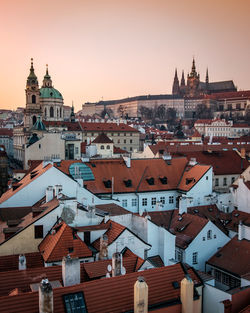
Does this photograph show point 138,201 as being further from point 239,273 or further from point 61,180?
point 239,273

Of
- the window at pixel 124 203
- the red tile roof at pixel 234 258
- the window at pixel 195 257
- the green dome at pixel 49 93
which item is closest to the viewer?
the red tile roof at pixel 234 258

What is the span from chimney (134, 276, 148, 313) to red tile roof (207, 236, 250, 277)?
11254 mm

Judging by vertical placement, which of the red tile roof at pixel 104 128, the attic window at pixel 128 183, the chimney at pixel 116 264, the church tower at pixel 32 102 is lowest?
the chimney at pixel 116 264

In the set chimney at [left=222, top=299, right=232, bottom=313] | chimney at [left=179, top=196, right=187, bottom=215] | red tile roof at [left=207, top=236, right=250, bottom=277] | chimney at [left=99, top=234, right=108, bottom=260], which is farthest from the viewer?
chimney at [left=179, top=196, right=187, bottom=215]

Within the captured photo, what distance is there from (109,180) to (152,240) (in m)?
12.4

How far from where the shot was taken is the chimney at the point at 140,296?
12023mm

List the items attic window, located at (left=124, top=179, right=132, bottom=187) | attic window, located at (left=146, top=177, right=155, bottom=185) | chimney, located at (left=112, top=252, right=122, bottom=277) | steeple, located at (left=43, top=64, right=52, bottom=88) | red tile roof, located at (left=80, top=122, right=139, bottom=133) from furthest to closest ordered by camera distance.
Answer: steeple, located at (left=43, top=64, right=52, bottom=88)
red tile roof, located at (left=80, top=122, right=139, bottom=133)
attic window, located at (left=146, top=177, right=155, bottom=185)
attic window, located at (left=124, top=179, right=132, bottom=187)
chimney, located at (left=112, top=252, right=122, bottom=277)

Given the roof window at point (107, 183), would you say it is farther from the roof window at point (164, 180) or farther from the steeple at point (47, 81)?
the steeple at point (47, 81)

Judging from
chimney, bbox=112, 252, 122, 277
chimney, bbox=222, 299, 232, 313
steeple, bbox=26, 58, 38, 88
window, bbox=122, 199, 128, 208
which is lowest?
chimney, bbox=222, 299, 232, 313

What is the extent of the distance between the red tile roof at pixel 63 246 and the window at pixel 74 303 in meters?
5.07

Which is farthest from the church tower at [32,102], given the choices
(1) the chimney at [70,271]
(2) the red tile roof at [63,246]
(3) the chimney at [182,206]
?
(1) the chimney at [70,271]

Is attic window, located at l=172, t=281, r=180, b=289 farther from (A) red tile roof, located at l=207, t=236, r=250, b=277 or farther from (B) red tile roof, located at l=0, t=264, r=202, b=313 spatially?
(A) red tile roof, located at l=207, t=236, r=250, b=277

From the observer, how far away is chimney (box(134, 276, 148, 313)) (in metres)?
12.0

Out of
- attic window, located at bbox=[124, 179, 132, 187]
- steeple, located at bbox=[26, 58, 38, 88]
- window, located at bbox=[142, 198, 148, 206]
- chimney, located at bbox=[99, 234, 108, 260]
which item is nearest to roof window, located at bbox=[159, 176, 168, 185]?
window, located at bbox=[142, 198, 148, 206]
